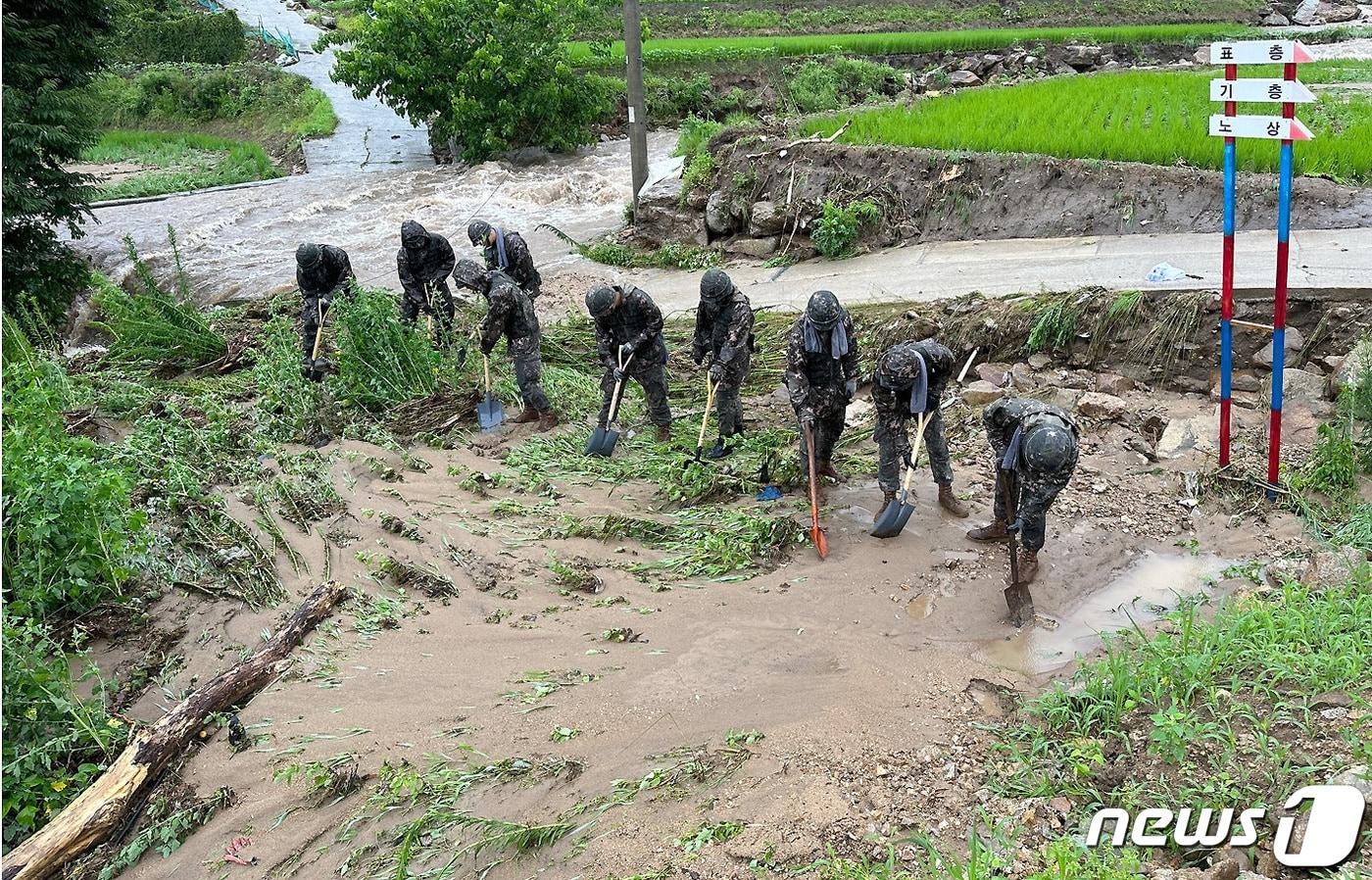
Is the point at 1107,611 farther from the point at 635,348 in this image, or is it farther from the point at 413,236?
the point at 413,236

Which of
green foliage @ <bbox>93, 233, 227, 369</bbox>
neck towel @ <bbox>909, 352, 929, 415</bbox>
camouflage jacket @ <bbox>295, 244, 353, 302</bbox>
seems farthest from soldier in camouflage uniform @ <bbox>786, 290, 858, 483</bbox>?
green foliage @ <bbox>93, 233, 227, 369</bbox>

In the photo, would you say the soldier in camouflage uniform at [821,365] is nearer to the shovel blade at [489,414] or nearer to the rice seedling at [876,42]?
the shovel blade at [489,414]

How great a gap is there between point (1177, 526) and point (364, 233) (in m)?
12.5

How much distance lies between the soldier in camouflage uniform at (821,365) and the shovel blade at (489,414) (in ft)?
9.22

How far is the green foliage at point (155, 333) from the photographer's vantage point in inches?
383

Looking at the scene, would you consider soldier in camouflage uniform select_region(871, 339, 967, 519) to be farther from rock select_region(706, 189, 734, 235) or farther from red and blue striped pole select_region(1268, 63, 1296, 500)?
rock select_region(706, 189, 734, 235)

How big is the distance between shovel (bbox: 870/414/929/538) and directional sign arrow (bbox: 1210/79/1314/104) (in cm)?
260

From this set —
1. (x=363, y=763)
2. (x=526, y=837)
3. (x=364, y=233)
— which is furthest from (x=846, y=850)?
(x=364, y=233)

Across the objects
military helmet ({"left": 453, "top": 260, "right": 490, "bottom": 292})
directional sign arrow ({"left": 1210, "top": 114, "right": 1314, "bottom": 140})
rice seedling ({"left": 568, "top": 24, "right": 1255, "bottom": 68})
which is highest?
rice seedling ({"left": 568, "top": 24, "right": 1255, "bottom": 68})

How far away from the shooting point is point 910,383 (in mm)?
6211

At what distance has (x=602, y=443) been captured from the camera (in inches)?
308

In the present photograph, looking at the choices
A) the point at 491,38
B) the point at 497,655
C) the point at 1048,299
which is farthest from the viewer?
the point at 491,38

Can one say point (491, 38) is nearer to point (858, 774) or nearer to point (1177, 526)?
point (1177, 526)

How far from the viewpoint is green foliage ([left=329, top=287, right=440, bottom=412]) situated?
852cm
